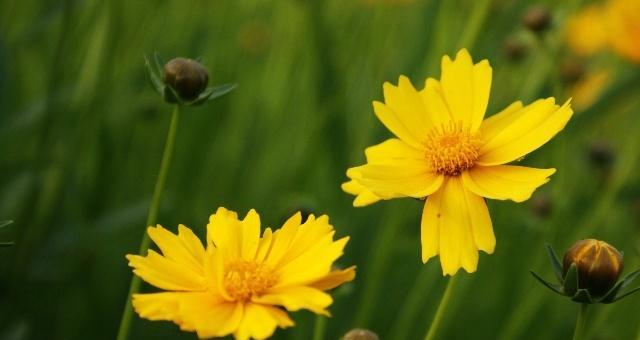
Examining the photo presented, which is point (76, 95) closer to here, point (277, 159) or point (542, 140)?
point (277, 159)

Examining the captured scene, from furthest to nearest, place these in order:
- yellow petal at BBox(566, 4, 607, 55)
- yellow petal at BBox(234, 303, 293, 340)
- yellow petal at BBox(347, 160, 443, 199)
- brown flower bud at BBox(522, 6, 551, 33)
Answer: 1. yellow petal at BBox(566, 4, 607, 55)
2. brown flower bud at BBox(522, 6, 551, 33)
3. yellow petal at BBox(347, 160, 443, 199)
4. yellow petal at BBox(234, 303, 293, 340)

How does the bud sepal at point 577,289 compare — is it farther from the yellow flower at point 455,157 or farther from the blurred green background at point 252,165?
the blurred green background at point 252,165

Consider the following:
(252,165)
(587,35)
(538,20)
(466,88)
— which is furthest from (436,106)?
(587,35)

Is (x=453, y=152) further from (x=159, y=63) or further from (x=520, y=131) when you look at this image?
(x=159, y=63)

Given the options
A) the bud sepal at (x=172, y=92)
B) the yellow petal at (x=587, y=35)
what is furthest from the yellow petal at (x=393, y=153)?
the yellow petal at (x=587, y=35)

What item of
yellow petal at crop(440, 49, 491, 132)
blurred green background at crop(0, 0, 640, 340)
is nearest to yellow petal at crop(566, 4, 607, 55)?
blurred green background at crop(0, 0, 640, 340)

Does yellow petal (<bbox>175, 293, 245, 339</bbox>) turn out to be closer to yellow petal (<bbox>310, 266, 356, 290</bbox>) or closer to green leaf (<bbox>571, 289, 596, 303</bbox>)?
yellow petal (<bbox>310, 266, 356, 290</bbox>)
